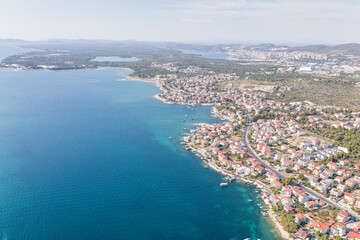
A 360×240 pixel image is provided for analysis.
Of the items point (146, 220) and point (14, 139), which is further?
point (14, 139)

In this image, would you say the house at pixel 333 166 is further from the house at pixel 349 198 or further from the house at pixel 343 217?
the house at pixel 343 217

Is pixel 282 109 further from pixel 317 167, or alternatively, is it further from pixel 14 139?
pixel 14 139

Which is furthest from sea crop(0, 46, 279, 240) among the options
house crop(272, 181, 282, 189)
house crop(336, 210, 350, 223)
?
house crop(336, 210, 350, 223)

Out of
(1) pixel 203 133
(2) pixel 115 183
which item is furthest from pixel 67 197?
(1) pixel 203 133

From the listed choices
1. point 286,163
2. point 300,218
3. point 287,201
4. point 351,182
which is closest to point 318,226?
point 300,218

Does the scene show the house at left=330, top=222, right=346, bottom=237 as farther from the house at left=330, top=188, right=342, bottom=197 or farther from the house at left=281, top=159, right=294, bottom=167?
the house at left=281, top=159, right=294, bottom=167

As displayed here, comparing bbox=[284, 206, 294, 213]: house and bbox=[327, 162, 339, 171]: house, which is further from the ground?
bbox=[327, 162, 339, 171]: house
